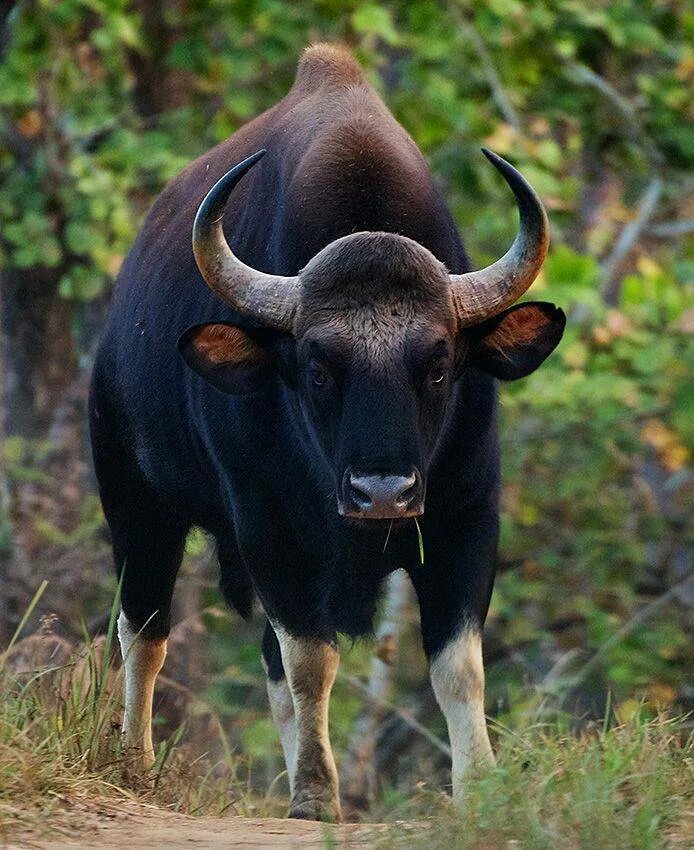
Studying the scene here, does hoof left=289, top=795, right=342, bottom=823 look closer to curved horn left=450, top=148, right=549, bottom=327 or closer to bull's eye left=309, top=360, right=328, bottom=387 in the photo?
bull's eye left=309, top=360, right=328, bottom=387

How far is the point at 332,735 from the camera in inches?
451

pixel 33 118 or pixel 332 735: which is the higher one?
pixel 33 118

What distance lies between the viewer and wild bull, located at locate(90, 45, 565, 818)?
563cm

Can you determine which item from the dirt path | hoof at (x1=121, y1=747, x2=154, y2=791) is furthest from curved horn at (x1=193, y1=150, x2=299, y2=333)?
the dirt path

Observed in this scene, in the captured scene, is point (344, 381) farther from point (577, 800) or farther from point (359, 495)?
point (577, 800)

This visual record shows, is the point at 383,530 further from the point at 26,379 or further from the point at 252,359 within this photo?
the point at 26,379

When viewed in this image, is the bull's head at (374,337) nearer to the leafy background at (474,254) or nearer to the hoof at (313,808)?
the hoof at (313,808)

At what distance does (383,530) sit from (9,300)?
654cm

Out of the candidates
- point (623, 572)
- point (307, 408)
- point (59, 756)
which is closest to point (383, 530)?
point (307, 408)

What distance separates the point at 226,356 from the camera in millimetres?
6039

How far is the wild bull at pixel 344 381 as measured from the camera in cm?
563

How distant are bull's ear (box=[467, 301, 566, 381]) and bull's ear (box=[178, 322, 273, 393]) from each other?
0.69m

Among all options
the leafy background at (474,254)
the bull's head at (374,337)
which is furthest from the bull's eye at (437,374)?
the leafy background at (474,254)

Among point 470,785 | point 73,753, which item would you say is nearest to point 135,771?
point 73,753
